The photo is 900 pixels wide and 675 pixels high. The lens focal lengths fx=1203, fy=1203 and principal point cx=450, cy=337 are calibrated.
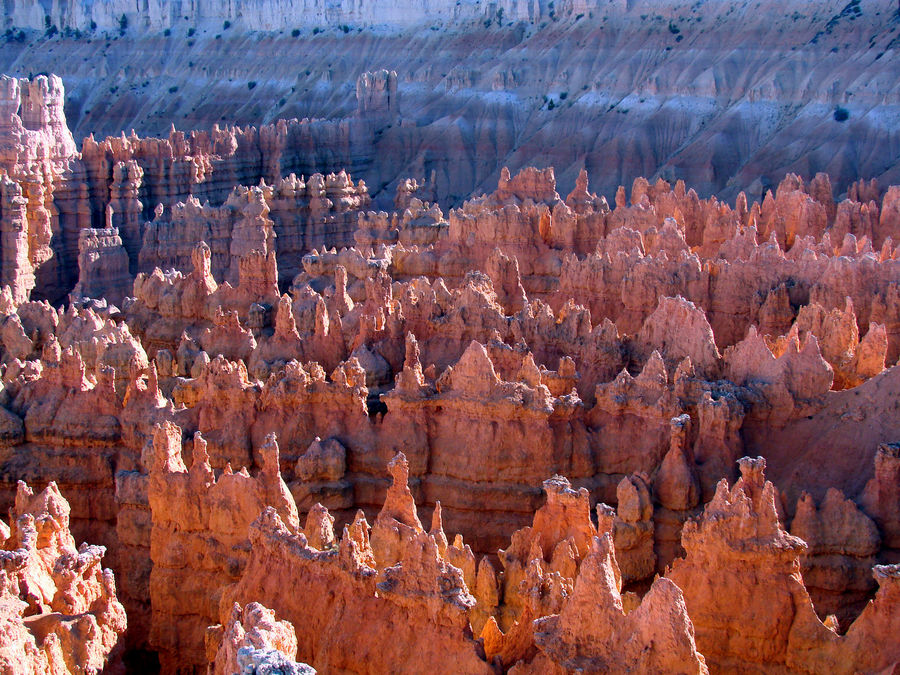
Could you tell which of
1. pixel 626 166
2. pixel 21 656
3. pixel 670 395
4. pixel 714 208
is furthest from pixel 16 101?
pixel 21 656

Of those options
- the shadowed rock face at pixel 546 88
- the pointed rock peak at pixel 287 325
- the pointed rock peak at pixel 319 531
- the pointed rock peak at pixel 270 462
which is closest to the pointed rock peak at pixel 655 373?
the pointed rock peak at pixel 270 462

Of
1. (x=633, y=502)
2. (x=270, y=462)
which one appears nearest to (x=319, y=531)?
(x=270, y=462)

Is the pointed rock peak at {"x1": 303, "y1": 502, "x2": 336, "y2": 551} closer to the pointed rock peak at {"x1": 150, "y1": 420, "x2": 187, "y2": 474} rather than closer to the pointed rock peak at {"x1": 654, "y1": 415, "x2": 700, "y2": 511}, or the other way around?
the pointed rock peak at {"x1": 150, "y1": 420, "x2": 187, "y2": 474}

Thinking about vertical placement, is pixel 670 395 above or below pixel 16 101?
below

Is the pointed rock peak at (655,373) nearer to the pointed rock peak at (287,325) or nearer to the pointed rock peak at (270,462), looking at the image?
the pointed rock peak at (270,462)

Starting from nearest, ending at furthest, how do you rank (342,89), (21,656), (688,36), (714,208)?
(21,656) < (714,208) < (688,36) < (342,89)

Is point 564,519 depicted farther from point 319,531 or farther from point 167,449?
point 167,449

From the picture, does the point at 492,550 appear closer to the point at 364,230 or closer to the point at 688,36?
the point at 364,230
